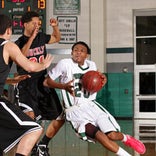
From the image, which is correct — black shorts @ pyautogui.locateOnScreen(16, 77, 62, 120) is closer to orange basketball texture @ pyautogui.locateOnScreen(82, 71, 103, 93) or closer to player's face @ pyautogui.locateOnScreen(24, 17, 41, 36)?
player's face @ pyautogui.locateOnScreen(24, 17, 41, 36)

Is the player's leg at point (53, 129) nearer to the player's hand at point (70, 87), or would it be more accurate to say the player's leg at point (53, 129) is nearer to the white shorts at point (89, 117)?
the white shorts at point (89, 117)

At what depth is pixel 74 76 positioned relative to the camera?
5.20 meters

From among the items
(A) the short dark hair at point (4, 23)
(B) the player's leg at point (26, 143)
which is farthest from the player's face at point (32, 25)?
(B) the player's leg at point (26, 143)

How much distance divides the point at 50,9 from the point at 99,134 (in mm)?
8270

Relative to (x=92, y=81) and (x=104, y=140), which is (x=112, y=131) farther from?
(x=92, y=81)

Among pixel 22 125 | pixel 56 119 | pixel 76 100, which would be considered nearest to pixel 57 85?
pixel 76 100

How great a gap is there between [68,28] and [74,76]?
24.0 ft

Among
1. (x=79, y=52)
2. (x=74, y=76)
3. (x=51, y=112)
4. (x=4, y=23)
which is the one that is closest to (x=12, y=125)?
(x=4, y=23)

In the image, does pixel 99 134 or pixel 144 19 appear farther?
pixel 144 19

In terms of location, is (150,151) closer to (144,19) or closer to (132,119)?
(132,119)

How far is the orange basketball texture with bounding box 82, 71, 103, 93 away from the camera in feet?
16.1

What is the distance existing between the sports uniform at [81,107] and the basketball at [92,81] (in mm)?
123

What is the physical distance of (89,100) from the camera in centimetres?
505

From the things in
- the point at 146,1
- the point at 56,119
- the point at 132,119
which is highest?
the point at 146,1
